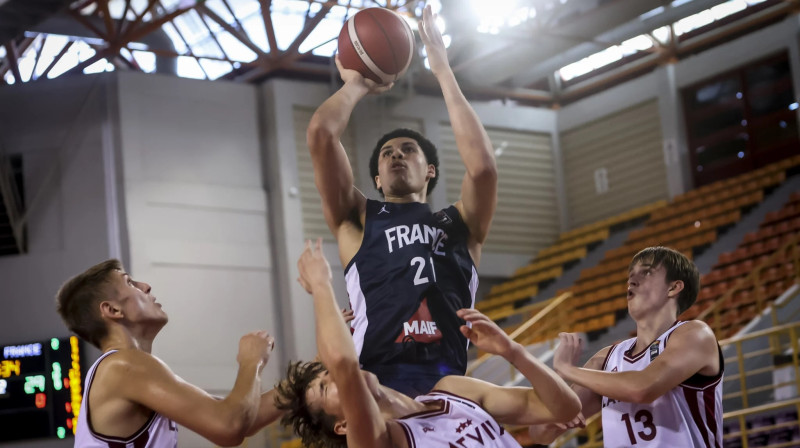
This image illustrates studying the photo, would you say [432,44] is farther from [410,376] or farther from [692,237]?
[692,237]

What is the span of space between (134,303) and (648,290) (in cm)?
209

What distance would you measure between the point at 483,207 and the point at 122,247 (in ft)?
35.6

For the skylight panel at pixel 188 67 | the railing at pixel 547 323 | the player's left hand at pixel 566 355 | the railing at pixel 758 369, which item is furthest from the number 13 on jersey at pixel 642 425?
the skylight panel at pixel 188 67

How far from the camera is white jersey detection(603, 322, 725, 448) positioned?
4504 mm

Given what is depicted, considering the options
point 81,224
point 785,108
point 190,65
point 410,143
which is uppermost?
point 190,65

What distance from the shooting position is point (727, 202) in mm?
16391

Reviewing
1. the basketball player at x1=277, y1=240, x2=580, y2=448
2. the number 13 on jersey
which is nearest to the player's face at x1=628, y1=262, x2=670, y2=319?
the number 13 on jersey

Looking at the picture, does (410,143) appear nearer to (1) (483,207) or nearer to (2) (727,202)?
(1) (483,207)

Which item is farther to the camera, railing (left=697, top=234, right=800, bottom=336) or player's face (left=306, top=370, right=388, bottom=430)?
railing (left=697, top=234, right=800, bottom=336)

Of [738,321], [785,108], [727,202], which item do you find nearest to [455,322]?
[738,321]

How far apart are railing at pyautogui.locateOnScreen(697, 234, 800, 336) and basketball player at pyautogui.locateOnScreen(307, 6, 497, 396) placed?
8.00 metres

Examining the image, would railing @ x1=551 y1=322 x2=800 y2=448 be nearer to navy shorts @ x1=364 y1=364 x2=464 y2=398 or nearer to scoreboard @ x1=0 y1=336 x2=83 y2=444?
scoreboard @ x1=0 y1=336 x2=83 y2=444

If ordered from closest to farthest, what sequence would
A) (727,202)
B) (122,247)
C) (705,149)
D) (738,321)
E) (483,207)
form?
(483,207)
(738,321)
(122,247)
(727,202)
(705,149)

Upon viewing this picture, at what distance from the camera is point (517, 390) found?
13.1 ft
